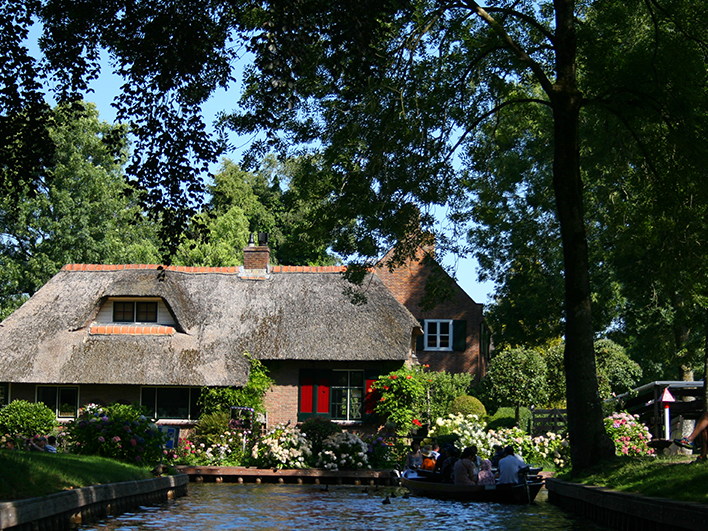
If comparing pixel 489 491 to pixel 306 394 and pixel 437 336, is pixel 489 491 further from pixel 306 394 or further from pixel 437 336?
pixel 437 336

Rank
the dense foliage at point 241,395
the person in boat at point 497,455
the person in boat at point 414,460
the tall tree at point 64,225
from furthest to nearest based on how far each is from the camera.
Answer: the tall tree at point 64,225 < the dense foliage at point 241,395 < the person in boat at point 414,460 < the person in boat at point 497,455

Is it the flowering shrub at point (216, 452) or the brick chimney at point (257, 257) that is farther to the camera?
the brick chimney at point (257, 257)

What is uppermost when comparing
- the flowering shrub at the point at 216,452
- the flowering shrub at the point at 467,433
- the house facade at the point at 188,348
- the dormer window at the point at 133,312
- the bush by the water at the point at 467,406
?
the dormer window at the point at 133,312

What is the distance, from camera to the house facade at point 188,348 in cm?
2966

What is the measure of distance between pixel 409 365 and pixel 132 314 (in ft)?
35.7

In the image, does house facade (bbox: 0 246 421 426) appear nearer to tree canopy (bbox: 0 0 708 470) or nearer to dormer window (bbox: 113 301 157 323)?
dormer window (bbox: 113 301 157 323)

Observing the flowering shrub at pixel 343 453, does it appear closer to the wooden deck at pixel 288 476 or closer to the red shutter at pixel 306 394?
the wooden deck at pixel 288 476

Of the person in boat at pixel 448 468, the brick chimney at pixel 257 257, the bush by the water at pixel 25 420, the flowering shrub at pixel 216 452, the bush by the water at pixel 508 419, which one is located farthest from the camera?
the brick chimney at pixel 257 257

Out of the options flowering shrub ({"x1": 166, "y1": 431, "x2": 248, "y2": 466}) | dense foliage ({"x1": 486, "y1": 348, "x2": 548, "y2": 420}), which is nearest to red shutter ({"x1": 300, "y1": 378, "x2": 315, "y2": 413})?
flowering shrub ({"x1": 166, "y1": 431, "x2": 248, "y2": 466})

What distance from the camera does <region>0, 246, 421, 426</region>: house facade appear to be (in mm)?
29656

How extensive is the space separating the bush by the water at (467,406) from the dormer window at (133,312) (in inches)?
484

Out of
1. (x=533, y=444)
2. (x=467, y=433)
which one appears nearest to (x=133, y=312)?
(x=467, y=433)

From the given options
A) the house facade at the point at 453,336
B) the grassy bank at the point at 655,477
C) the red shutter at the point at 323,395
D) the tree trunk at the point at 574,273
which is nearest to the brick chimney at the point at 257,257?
the red shutter at the point at 323,395

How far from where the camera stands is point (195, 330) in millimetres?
31344
